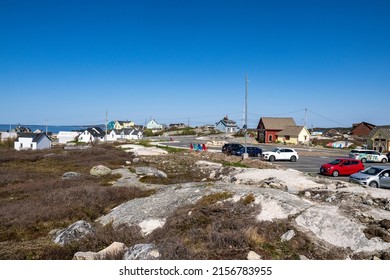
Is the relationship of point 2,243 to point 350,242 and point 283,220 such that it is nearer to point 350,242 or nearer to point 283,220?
point 283,220

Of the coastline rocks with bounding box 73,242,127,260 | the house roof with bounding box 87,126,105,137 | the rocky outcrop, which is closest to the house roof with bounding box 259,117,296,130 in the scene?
the house roof with bounding box 87,126,105,137

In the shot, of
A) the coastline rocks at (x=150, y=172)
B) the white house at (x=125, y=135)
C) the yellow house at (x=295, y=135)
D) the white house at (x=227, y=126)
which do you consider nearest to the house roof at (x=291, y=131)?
→ the yellow house at (x=295, y=135)

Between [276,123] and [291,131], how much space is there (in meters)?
5.07

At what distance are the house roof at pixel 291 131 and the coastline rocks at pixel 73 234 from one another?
6292cm

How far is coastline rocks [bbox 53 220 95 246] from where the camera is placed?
9.41 metres

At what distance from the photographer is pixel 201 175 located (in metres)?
24.0

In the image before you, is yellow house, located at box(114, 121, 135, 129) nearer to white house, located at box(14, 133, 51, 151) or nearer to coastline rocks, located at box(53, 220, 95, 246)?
white house, located at box(14, 133, 51, 151)

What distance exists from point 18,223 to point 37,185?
26.5 ft

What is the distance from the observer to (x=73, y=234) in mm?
9578

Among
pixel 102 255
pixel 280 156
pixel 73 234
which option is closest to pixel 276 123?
pixel 280 156

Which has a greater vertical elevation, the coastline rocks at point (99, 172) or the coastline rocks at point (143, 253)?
the coastline rocks at point (143, 253)

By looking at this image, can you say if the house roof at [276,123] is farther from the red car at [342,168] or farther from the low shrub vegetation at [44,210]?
the low shrub vegetation at [44,210]

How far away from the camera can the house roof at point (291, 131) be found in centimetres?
6769
